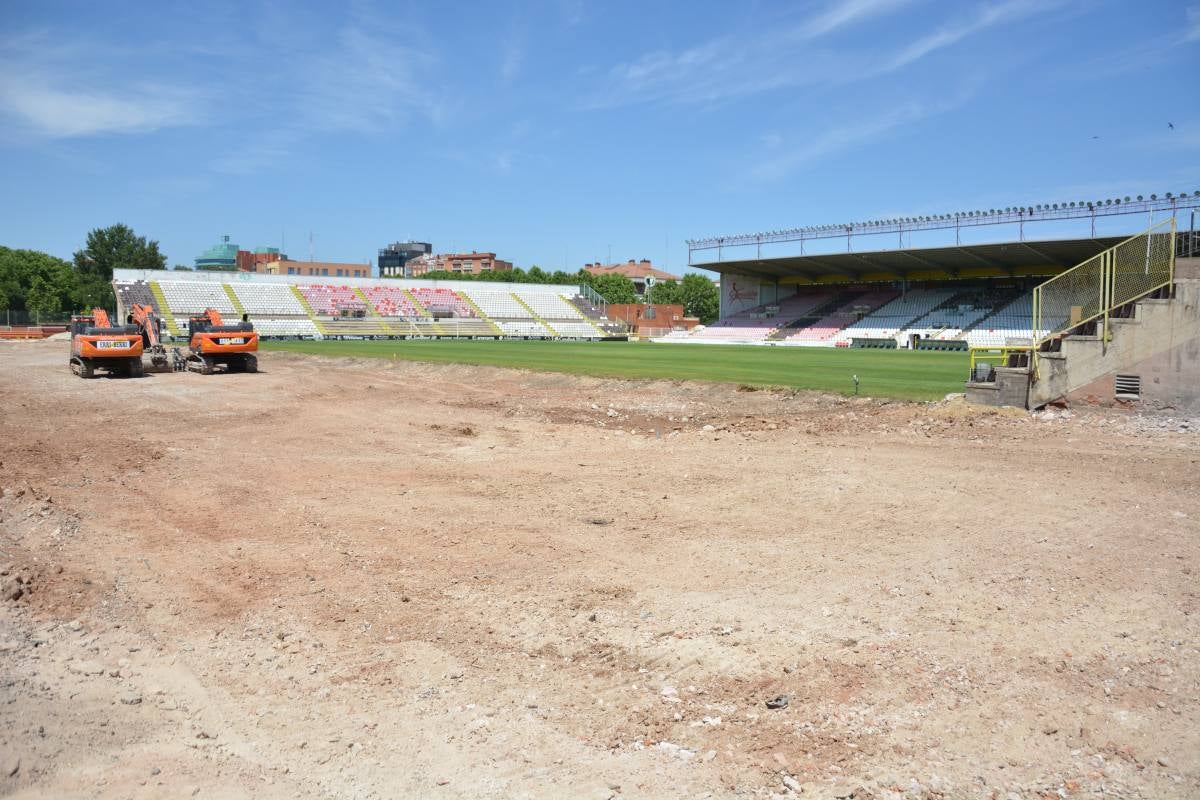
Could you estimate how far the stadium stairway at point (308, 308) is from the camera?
234 ft

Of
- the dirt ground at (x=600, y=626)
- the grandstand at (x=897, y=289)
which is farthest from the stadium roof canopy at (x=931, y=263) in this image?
the dirt ground at (x=600, y=626)

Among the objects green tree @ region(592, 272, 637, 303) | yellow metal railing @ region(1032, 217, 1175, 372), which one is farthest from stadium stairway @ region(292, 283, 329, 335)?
yellow metal railing @ region(1032, 217, 1175, 372)

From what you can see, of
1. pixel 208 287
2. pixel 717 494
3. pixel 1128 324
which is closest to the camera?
pixel 717 494

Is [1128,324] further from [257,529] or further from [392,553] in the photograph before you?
[257,529]

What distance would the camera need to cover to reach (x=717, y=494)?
31.3ft

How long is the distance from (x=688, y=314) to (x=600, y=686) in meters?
121

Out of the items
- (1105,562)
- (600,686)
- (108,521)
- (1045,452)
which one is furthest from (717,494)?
(108,521)

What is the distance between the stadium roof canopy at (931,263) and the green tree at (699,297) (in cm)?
4844

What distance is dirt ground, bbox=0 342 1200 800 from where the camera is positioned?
3920mm

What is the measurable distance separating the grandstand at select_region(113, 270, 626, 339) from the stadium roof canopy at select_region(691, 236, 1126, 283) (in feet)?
61.0

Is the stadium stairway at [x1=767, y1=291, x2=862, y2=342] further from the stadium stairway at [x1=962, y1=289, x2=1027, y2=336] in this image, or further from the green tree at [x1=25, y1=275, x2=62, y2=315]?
the green tree at [x1=25, y1=275, x2=62, y2=315]

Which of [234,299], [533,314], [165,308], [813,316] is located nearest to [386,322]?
[234,299]

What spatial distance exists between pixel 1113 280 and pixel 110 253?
4825 inches

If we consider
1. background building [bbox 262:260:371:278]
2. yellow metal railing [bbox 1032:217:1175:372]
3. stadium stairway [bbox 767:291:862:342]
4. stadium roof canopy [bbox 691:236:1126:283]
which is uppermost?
background building [bbox 262:260:371:278]
